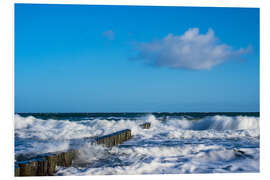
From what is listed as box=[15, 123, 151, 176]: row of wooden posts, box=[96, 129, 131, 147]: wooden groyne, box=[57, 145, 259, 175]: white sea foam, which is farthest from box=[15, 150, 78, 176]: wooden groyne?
box=[96, 129, 131, 147]: wooden groyne

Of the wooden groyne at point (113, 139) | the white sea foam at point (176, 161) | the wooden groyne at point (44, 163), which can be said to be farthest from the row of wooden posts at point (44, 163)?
the wooden groyne at point (113, 139)

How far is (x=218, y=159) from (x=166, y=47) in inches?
140

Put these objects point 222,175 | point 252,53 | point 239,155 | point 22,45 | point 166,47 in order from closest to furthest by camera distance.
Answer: point 222,175
point 239,155
point 22,45
point 252,53
point 166,47

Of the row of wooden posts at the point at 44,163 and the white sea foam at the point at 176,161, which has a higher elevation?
the row of wooden posts at the point at 44,163

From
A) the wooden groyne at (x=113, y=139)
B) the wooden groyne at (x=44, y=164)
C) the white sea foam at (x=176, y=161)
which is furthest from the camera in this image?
the wooden groyne at (x=113, y=139)

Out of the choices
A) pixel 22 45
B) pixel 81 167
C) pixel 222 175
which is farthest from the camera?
pixel 22 45

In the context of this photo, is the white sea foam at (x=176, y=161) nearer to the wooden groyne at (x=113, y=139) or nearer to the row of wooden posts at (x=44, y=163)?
the row of wooden posts at (x=44, y=163)

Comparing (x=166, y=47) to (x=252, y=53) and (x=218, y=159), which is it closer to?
(x=252, y=53)

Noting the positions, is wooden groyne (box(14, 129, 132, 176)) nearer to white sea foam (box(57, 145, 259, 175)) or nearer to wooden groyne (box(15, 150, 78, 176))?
wooden groyne (box(15, 150, 78, 176))

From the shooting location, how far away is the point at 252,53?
586 centimetres

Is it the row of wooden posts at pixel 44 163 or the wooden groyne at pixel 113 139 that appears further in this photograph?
the wooden groyne at pixel 113 139

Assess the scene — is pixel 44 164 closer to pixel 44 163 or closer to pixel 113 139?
pixel 44 163

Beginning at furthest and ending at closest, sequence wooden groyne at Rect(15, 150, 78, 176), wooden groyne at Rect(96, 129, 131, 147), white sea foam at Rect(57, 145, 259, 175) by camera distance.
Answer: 1. wooden groyne at Rect(96, 129, 131, 147)
2. white sea foam at Rect(57, 145, 259, 175)
3. wooden groyne at Rect(15, 150, 78, 176)
